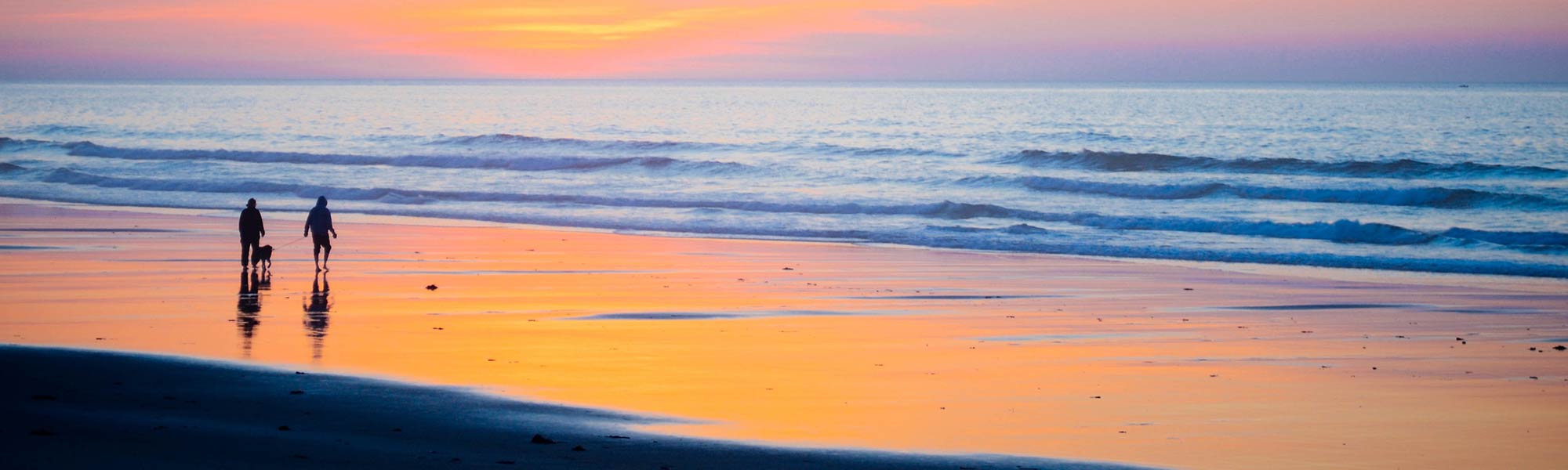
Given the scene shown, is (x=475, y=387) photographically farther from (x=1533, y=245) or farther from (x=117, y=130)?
(x=117, y=130)

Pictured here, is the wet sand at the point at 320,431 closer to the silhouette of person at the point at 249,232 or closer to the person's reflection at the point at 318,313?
the person's reflection at the point at 318,313

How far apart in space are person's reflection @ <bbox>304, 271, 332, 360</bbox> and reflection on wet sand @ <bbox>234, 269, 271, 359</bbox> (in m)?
0.45

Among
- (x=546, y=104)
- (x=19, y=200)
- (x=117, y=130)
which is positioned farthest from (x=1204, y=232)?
(x=546, y=104)

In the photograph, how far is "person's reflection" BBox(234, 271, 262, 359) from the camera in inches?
497

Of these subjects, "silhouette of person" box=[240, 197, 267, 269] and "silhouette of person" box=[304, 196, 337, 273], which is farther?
"silhouette of person" box=[304, 196, 337, 273]

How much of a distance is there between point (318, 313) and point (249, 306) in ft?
3.11

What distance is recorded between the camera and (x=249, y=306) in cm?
1514

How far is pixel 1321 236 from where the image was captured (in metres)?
27.3

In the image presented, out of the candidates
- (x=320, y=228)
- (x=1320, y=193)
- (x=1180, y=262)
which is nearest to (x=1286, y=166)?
(x=1320, y=193)

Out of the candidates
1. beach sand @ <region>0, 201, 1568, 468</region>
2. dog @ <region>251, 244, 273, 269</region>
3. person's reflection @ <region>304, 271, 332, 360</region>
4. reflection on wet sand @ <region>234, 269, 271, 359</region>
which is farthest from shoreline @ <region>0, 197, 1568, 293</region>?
person's reflection @ <region>304, 271, 332, 360</region>

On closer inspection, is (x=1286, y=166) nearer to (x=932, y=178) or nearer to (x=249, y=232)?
(x=932, y=178)

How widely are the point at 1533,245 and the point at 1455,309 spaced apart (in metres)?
9.93

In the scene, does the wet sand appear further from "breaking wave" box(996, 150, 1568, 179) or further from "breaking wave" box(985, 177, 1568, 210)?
"breaking wave" box(996, 150, 1568, 179)

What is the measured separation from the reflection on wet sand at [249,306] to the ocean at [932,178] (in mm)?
10442
